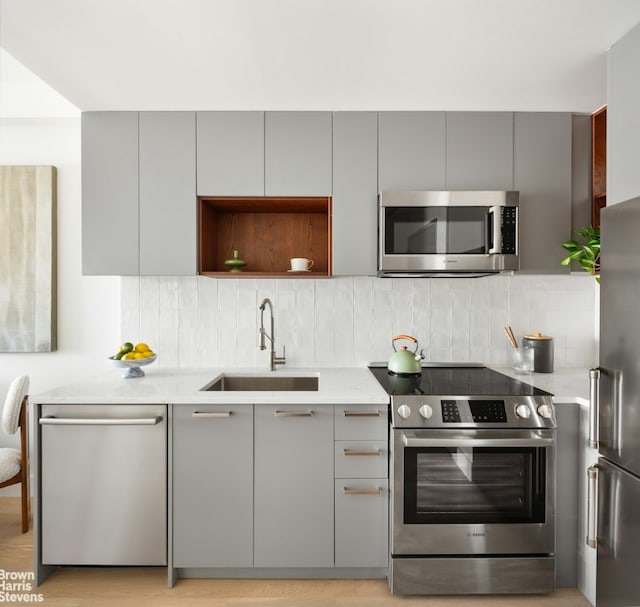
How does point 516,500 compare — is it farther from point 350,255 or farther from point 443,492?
point 350,255

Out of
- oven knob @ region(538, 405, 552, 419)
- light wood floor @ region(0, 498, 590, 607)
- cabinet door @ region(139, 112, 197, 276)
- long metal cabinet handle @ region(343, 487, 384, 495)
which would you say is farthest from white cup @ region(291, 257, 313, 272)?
light wood floor @ region(0, 498, 590, 607)

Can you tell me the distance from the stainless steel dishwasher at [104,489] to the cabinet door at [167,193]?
83cm

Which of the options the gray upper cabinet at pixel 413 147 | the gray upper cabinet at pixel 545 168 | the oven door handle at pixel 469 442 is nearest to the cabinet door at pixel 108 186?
the gray upper cabinet at pixel 413 147

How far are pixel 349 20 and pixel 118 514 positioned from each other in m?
2.27

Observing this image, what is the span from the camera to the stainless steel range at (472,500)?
1924 millimetres

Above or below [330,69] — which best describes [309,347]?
below

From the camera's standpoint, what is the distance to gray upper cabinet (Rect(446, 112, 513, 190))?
237cm

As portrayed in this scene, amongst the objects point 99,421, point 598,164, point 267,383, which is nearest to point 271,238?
point 267,383

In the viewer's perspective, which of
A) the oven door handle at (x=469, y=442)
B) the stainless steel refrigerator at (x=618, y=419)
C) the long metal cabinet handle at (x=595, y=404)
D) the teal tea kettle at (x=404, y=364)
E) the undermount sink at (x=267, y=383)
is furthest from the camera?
the undermount sink at (x=267, y=383)

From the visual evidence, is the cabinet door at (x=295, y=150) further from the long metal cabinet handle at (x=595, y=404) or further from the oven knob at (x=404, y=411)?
the long metal cabinet handle at (x=595, y=404)

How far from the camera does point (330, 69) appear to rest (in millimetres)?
1934

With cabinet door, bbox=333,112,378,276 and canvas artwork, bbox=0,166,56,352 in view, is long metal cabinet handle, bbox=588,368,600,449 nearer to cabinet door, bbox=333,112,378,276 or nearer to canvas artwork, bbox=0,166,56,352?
cabinet door, bbox=333,112,378,276

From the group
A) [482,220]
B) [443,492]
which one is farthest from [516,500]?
[482,220]

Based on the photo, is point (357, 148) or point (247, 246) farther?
point (247, 246)
